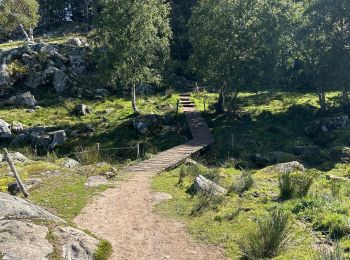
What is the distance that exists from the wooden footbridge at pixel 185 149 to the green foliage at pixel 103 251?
10.5 metres

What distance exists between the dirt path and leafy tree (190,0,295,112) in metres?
20.9

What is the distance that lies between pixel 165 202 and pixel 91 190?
3.74 meters

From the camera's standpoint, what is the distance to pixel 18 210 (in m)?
10.7

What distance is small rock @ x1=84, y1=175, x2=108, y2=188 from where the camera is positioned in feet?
60.1

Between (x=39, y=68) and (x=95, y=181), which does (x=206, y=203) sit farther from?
(x=39, y=68)

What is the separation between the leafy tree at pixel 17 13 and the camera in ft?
166

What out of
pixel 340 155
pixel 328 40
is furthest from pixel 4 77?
pixel 340 155

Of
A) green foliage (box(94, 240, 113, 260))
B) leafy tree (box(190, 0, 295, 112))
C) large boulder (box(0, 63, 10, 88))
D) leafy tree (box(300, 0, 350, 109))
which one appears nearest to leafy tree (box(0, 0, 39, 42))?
large boulder (box(0, 63, 10, 88))

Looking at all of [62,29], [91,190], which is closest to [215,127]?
[91,190]

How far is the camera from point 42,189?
17094mm

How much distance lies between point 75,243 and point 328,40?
35.0 metres

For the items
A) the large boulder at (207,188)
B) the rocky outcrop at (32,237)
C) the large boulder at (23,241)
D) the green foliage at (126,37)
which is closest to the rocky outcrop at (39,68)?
the green foliage at (126,37)

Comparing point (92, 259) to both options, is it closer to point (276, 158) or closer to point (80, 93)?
point (276, 158)

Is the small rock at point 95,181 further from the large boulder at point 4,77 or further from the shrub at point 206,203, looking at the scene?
the large boulder at point 4,77
